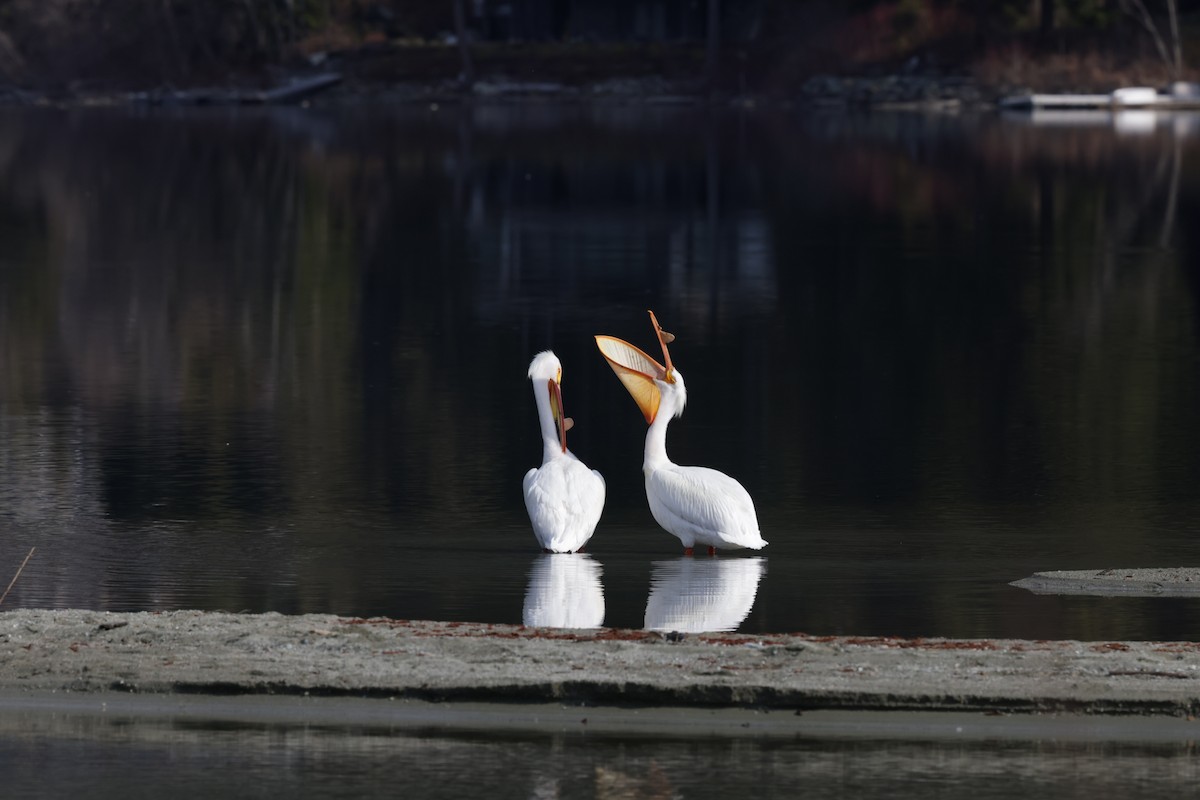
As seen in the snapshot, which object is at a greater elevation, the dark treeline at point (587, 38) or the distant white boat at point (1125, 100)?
the dark treeline at point (587, 38)

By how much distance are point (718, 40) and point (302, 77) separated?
1584 cm

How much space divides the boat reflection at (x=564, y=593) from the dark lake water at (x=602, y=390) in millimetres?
39

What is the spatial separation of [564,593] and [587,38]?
2957 inches

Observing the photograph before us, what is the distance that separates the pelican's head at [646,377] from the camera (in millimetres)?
11992

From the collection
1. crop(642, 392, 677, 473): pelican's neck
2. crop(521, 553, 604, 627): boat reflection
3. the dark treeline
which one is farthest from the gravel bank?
the dark treeline

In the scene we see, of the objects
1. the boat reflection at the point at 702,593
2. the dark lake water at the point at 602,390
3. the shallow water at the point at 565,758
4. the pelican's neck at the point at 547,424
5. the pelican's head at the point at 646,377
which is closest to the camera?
the shallow water at the point at 565,758

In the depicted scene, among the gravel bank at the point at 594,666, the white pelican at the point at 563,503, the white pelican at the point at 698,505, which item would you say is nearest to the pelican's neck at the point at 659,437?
the white pelican at the point at 698,505

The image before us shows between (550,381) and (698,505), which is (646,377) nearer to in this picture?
(550,381)

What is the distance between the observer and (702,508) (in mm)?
11242

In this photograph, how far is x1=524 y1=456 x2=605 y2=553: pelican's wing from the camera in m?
11.2

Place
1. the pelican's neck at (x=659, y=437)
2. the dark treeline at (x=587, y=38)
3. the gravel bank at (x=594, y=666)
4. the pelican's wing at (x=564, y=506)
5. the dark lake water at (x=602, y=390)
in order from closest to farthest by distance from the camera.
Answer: the gravel bank at (x=594, y=666), the dark lake water at (x=602, y=390), the pelican's wing at (x=564, y=506), the pelican's neck at (x=659, y=437), the dark treeline at (x=587, y=38)

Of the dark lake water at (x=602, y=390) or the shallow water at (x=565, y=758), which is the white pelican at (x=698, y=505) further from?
the shallow water at (x=565, y=758)

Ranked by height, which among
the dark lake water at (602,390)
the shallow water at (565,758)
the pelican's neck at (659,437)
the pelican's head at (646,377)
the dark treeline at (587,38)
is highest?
the dark treeline at (587,38)

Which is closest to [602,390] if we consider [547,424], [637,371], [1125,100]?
[637,371]
